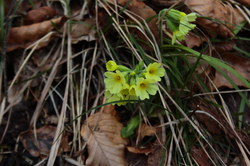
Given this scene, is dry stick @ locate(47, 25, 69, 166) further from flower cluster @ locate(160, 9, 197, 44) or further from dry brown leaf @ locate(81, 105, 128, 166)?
flower cluster @ locate(160, 9, 197, 44)

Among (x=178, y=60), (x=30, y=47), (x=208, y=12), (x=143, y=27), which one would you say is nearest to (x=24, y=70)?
(x=30, y=47)

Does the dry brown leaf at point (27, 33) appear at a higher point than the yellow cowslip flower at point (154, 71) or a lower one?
higher

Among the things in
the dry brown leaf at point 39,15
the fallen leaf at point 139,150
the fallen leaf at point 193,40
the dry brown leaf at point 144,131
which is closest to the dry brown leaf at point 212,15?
the fallen leaf at point 193,40

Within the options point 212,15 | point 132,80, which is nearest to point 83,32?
point 132,80

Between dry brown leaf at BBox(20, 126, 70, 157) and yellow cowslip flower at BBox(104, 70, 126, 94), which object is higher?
yellow cowslip flower at BBox(104, 70, 126, 94)

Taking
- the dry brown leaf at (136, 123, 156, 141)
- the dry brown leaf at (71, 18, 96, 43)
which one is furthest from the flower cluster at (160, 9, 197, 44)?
the dry brown leaf at (71, 18, 96, 43)

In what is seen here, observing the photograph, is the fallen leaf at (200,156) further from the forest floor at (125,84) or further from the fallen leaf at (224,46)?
the fallen leaf at (224,46)
